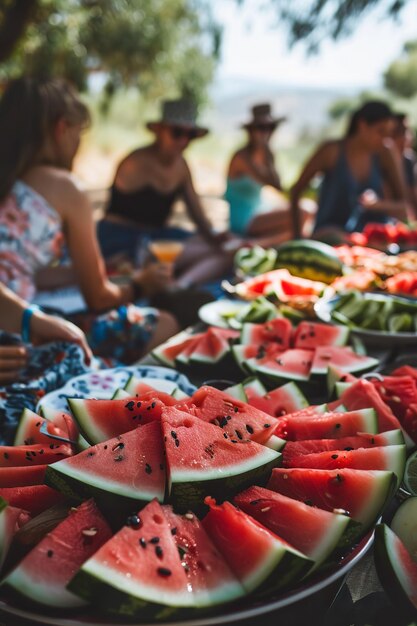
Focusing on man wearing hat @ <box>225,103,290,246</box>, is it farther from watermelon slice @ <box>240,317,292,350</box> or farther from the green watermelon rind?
the green watermelon rind

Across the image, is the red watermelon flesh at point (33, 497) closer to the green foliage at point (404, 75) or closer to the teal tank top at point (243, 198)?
the teal tank top at point (243, 198)

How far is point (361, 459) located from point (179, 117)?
508 centimetres

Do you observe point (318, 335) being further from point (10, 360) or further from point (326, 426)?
point (10, 360)

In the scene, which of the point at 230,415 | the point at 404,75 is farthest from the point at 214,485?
the point at 404,75

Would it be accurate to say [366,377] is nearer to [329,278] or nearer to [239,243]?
[329,278]

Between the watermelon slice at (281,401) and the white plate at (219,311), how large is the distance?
0.80 metres

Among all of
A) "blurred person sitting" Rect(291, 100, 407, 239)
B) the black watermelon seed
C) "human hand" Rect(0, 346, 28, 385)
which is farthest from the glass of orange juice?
the black watermelon seed

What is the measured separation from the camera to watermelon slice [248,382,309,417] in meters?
1.73

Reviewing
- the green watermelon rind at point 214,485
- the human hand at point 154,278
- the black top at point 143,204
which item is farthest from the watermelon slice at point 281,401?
the black top at point 143,204

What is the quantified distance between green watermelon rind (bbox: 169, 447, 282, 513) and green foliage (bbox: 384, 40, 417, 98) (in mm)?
39844

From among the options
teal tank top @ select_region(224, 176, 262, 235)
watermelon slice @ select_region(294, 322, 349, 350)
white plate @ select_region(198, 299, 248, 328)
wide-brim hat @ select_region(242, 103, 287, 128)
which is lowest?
teal tank top @ select_region(224, 176, 262, 235)

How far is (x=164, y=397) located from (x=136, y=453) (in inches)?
8.4

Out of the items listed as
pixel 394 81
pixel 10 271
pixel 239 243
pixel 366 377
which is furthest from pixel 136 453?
pixel 394 81

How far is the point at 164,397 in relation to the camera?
1410 millimetres
